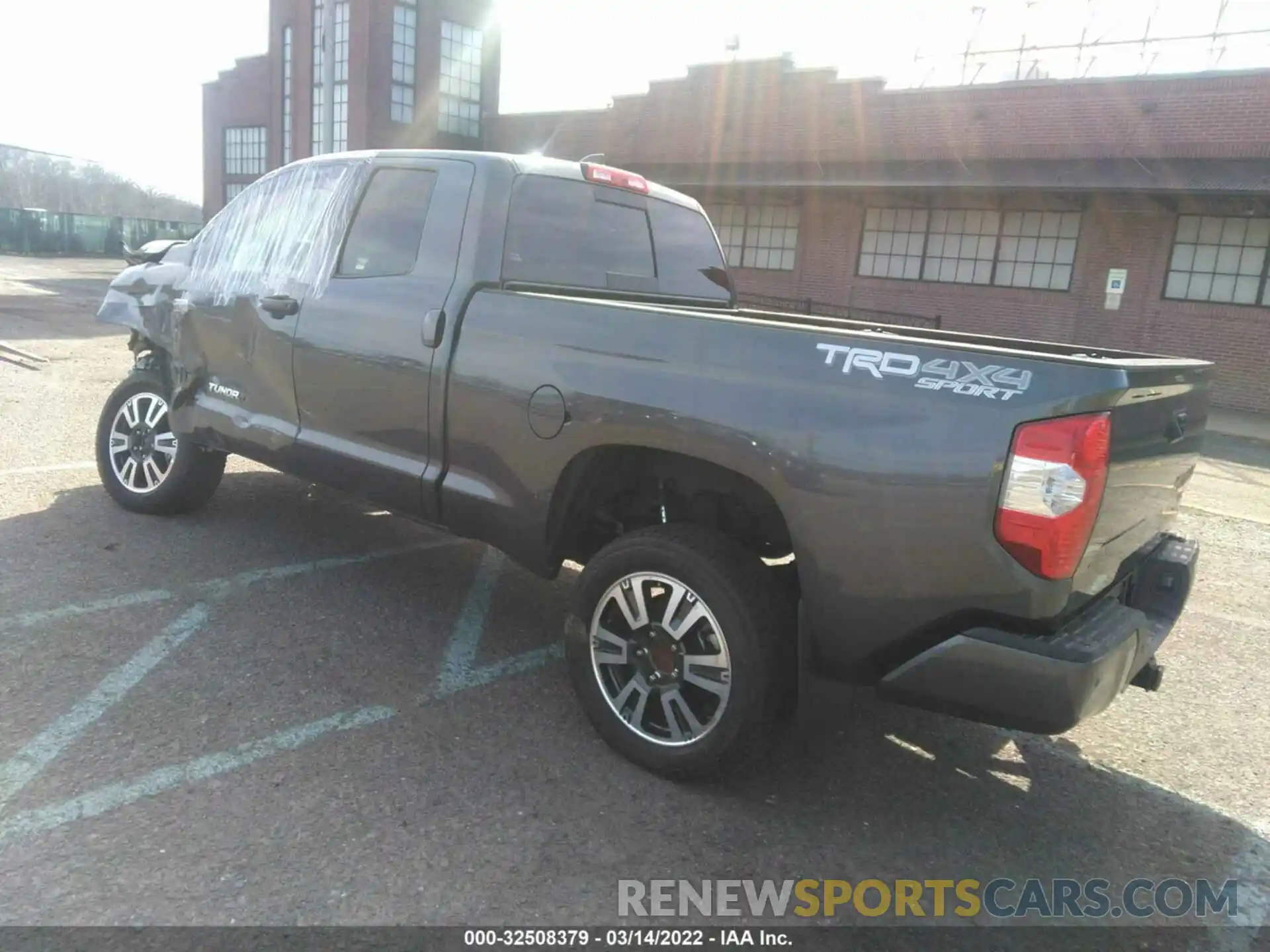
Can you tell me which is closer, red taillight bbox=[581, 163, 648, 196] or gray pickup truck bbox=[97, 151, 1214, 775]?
gray pickup truck bbox=[97, 151, 1214, 775]

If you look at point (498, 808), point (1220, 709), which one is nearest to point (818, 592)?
point (498, 808)

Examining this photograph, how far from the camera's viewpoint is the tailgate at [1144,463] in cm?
238

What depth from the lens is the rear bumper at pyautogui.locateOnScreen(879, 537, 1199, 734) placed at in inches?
90.5

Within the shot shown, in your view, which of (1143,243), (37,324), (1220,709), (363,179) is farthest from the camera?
(1143,243)

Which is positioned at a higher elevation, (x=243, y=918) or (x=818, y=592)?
(x=818, y=592)

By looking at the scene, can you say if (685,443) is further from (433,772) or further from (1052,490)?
(433,772)

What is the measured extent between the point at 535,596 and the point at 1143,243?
16.9 metres

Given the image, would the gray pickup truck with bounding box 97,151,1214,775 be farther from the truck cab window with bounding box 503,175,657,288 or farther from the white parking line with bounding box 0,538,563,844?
the white parking line with bounding box 0,538,563,844

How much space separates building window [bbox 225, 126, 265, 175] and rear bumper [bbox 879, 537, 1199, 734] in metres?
41.6

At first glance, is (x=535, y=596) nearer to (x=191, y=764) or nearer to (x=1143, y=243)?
(x=191, y=764)

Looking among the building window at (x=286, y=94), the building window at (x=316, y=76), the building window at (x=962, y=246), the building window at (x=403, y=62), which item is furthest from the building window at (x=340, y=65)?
the building window at (x=962, y=246)

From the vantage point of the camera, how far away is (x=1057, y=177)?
1719cm

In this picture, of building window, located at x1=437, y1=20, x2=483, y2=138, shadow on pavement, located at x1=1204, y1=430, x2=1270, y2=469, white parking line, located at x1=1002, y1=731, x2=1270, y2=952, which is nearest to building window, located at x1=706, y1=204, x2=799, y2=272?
shadow on pavement, located at x1=1204, y1=430, x2=1270, y2=469

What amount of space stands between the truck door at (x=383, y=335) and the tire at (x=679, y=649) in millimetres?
1054
